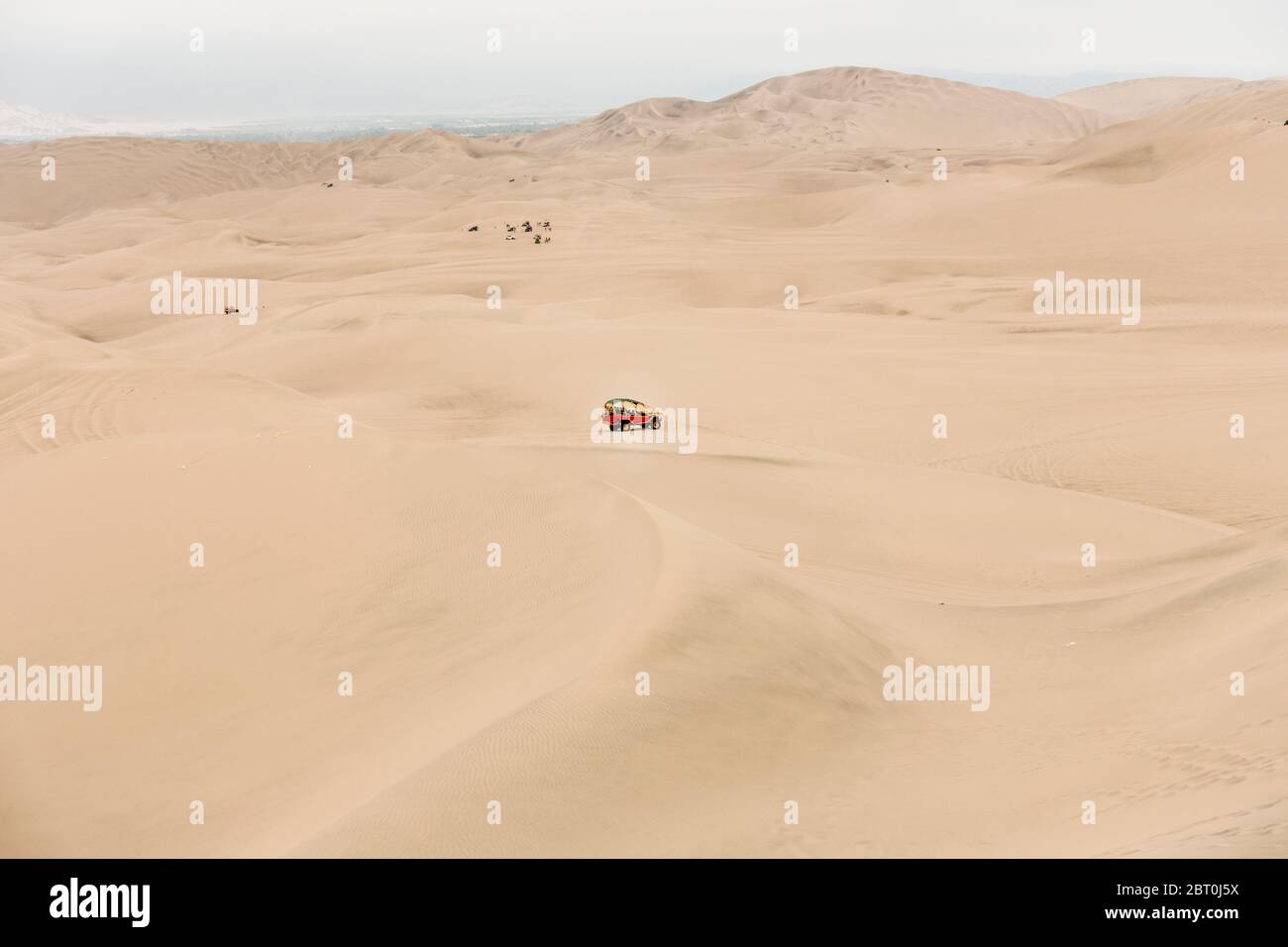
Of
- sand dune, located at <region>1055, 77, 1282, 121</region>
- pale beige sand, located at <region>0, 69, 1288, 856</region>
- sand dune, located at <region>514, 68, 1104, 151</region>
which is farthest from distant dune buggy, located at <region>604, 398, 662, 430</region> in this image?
sand dune, located at <region>1055, 77, 1282, 121</region>

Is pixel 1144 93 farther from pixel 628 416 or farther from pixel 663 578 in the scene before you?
pixel 663 578

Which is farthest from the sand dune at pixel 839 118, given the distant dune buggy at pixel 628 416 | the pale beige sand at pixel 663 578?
the distant dune buggy at pixel 628 416

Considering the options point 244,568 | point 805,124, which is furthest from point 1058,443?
point 805,124

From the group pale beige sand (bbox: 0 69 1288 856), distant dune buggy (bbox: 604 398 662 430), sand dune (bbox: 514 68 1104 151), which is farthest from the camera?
sand dune (bbox: 514 68 1104 151)

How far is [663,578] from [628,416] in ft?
27.4

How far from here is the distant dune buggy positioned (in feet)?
52.1

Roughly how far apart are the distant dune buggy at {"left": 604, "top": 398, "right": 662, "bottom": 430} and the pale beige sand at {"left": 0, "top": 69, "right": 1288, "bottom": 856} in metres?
0.50

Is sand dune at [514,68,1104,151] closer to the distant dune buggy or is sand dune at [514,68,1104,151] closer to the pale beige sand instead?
the pale beige sand

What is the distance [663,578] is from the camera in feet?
26.0

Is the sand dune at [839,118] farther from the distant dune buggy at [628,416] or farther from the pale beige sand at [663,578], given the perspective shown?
the distant dune buggy at [628,416]

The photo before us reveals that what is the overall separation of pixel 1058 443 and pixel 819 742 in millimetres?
10217

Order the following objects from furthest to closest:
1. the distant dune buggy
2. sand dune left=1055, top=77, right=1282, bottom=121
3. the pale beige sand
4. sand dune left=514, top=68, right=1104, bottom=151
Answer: sand dune left=1055, top=77, right=1282, bottom=121 < sand dune left=514, top=68, right=1104, bottom=151 < the distant dune buggy < the pale beige sand

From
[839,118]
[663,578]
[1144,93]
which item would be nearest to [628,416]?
[663,578]
